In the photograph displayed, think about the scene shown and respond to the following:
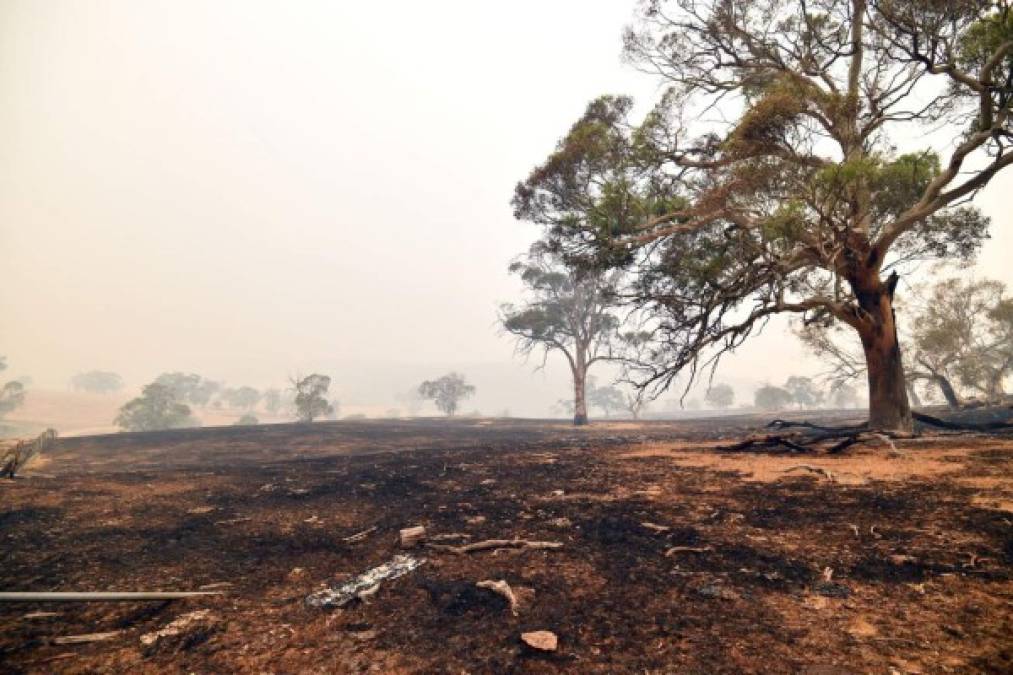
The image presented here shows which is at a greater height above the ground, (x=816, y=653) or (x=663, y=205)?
(x=663, y=205)

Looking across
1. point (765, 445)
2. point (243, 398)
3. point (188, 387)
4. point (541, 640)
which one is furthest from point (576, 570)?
point (243, 398)

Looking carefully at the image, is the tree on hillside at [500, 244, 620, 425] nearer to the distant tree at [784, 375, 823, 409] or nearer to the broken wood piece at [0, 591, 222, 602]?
the broken wood piece at [0, 591, 222, 602]

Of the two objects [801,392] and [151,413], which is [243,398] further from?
[801,392]

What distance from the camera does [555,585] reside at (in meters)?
3.73

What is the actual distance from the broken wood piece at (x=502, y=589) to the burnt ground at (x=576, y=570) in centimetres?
9

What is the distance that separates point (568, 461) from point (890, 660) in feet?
26.8

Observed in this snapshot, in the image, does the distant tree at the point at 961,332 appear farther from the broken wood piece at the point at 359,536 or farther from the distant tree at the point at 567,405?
the distant tree at the point at 567,405

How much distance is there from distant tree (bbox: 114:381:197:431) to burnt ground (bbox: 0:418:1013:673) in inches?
1793

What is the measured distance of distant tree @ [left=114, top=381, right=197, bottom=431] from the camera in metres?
44.2

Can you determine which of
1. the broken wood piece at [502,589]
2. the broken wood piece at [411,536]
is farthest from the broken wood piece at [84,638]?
the broken wood piece at [502,589]

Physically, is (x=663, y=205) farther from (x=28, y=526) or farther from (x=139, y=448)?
(x=139, y=448)

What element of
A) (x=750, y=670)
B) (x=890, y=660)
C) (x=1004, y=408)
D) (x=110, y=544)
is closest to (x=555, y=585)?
(x=750, y=670)

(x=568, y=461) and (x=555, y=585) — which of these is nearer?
(x=555, y=585)

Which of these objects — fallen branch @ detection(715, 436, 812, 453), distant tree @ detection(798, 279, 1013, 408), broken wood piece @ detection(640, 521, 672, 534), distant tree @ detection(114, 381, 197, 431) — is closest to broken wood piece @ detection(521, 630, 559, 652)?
broken wood piece @ detection(640, 521, 672, 534)
